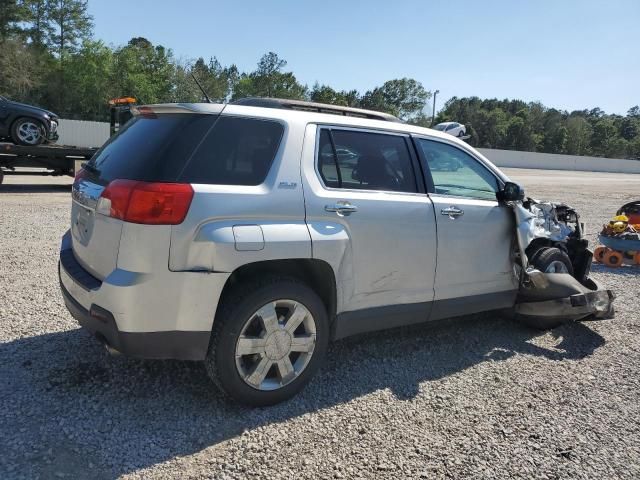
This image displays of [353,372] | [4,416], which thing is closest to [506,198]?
[353,372]

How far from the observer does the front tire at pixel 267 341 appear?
2904mm

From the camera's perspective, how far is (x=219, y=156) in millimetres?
2896

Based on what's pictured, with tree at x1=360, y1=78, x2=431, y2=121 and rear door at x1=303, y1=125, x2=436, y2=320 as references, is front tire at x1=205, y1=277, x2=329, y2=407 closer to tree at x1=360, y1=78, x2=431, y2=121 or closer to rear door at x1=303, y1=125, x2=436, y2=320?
rear door at x1=303, y1=125, x2=436, y2=320

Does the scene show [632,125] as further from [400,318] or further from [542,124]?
[400,318]

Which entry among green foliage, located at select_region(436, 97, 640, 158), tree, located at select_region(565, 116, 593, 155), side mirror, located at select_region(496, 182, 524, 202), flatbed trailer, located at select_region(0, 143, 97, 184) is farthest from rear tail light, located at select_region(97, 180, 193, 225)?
tree, located at select_region(565, 116, 593, 155)

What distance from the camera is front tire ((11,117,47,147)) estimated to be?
12000 millimetres

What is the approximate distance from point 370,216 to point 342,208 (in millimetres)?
248

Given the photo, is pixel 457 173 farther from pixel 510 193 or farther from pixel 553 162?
pixel 553 162

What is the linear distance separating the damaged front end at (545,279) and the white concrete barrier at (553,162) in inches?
1701

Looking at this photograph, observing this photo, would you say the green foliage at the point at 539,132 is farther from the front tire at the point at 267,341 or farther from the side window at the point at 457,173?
the front tire at the point at 267,341

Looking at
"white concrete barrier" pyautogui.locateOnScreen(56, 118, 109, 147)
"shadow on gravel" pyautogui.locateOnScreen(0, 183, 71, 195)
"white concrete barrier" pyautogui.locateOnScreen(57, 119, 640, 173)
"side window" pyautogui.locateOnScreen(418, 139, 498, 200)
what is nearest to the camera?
"side window" pyautogui.locateOnScreen(418, 139, 498, 200)

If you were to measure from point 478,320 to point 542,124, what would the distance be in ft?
368

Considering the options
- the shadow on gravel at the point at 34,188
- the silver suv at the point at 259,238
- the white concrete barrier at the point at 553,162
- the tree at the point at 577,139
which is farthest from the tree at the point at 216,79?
the tree at the point at 577,139

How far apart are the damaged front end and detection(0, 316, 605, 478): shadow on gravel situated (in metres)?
0.29
